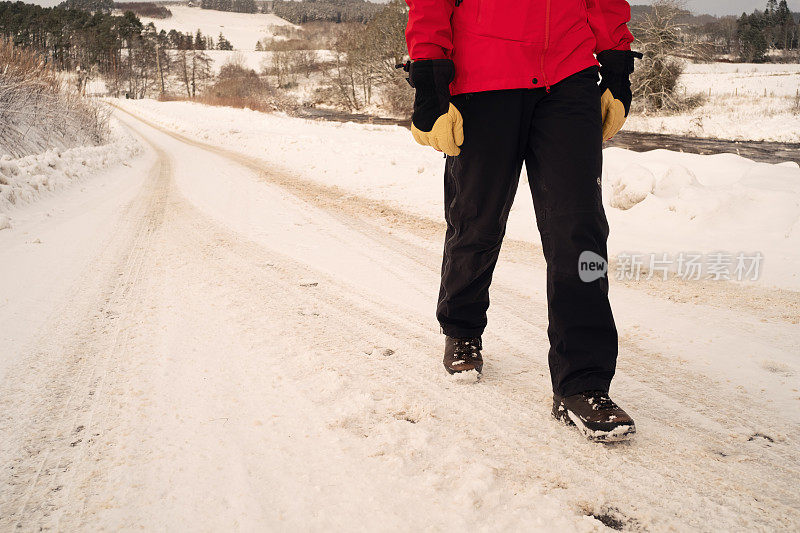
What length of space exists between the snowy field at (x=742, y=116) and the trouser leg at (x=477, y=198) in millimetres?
20324

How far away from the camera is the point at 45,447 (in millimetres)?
1549

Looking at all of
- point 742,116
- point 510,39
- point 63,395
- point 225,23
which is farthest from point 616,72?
point 225,23

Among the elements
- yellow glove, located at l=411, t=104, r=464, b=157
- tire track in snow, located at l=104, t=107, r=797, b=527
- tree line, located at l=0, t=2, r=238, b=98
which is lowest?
tire track in snow, located at l=104, t=107, r=797, b=527

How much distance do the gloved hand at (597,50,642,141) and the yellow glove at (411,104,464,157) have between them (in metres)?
0.59

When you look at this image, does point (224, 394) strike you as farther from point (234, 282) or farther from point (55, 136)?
point (55, 136)

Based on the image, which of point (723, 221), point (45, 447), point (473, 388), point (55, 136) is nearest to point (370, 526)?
point (473, 388)

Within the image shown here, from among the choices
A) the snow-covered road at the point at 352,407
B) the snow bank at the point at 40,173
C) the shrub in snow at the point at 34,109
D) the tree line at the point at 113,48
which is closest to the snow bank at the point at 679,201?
the snow-covered road at the point at 352,407

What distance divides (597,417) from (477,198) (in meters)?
0.89

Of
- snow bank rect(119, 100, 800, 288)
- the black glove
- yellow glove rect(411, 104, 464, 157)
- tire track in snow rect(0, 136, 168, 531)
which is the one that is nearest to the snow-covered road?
tire track in snow rect(0, 136, 168, 531)

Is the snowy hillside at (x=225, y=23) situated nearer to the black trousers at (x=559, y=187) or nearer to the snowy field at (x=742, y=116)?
the snowy field at (x=742, y=116)

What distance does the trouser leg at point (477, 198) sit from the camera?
175 cm

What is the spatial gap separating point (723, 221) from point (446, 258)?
316 centimetres

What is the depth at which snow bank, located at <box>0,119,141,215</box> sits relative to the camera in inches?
213

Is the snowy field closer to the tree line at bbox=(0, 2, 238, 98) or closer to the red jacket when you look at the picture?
the red jacket
